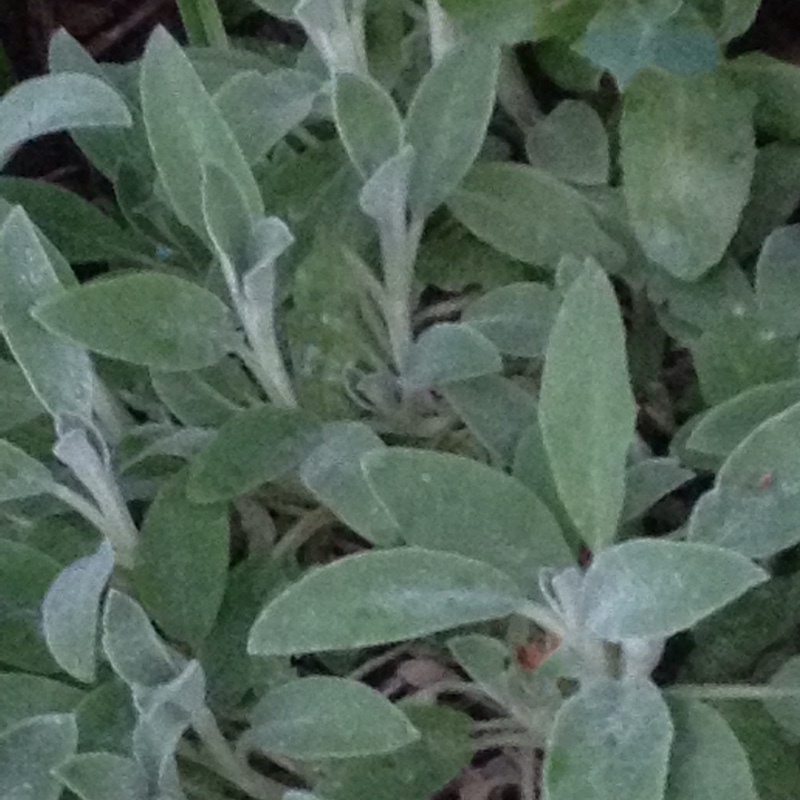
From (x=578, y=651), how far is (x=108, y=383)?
286 millimetres

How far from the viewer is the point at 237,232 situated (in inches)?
22.6

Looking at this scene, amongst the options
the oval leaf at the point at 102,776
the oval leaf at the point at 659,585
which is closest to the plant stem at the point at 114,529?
the oval leaf at the point at 102,776

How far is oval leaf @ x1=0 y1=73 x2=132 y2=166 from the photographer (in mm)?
602

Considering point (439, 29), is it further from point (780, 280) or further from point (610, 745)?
point (610, 745)

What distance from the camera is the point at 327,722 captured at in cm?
53

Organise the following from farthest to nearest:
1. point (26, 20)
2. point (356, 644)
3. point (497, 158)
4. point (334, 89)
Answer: point (26, 20), point (497, 158), point (334, 89), point (356, 644)

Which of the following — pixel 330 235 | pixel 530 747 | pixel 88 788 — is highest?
pixel 330 235

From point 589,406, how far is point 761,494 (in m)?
0.07

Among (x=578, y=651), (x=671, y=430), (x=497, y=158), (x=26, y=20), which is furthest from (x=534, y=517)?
(x=26, y=20)

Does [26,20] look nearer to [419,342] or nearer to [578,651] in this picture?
[419,342]

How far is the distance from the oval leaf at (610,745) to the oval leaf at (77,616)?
18cm

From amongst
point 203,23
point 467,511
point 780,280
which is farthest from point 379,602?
point 203,23

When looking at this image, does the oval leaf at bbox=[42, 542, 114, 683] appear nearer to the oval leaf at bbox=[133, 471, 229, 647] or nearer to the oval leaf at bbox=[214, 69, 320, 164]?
the oval leaf at bbox=[133, 471, 229, 647]

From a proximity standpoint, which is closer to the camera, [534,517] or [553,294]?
[534,517]
